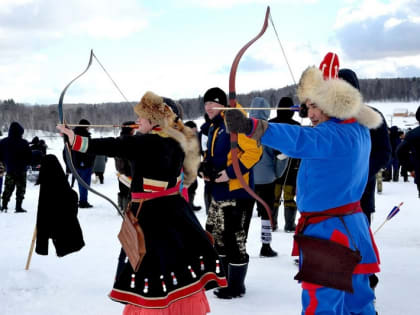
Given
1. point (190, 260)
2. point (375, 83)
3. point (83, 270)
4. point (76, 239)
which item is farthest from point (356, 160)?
point (375, 83)

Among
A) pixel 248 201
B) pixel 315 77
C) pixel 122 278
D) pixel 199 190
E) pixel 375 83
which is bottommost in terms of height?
pixel 199 190

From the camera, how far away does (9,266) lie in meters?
4.89

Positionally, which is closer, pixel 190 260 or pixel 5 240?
pixel 190 260

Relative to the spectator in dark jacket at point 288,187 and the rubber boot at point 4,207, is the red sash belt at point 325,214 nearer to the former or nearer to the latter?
the spectator in dark jacket at point 288,187

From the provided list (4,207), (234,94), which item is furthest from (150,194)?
(4,207)

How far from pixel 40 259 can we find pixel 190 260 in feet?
9.66

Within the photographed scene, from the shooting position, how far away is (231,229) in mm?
3834

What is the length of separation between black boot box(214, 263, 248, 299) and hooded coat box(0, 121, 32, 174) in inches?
242

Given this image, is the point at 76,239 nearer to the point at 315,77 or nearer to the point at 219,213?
the point at 219,213

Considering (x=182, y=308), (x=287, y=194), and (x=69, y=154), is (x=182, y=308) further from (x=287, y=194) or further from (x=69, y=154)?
(x=287, y=194)

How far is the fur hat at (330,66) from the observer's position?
8.43 feet

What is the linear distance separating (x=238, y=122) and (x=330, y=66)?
2.70 feet

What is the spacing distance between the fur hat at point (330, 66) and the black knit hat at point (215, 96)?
167 centimetres

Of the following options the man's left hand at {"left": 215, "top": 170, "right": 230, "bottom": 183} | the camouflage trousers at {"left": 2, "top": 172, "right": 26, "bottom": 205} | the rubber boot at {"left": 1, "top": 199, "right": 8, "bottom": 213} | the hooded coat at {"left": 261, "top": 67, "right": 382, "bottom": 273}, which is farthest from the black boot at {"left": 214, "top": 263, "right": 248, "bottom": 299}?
the rubber boot at {"left": 1, "top": 199, "right": 8, "bottom": 213}
